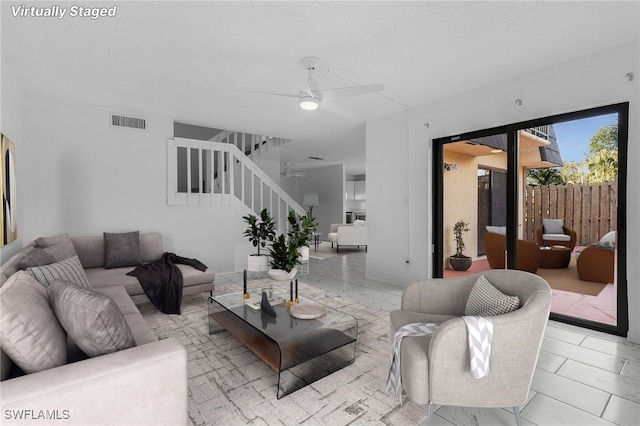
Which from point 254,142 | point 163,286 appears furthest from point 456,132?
point 254,142

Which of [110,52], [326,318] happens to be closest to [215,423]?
[326,318]

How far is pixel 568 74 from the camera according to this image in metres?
3.13

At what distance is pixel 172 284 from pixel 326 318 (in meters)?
1.98

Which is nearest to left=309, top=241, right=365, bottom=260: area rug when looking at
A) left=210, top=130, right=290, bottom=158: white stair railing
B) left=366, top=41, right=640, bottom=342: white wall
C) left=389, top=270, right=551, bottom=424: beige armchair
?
left=366, top=41, right=640, bottom=342: white wall

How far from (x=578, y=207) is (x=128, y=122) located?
593 cm

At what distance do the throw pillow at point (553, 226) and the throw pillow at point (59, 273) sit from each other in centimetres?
450

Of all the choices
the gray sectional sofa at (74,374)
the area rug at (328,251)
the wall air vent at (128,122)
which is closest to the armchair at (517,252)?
the gray sectional sofa at (74,374)

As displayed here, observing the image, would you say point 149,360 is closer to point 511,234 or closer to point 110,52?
point 110,52

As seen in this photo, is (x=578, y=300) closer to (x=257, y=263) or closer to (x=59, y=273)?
(x=257, y=263)

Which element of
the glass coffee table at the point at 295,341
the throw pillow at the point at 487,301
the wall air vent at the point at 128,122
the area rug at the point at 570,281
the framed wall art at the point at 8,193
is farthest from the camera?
the wall air vent at the point at 128,122

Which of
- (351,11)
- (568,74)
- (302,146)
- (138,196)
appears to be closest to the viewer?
(351,11)

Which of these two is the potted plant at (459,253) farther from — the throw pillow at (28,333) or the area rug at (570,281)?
A: the throw pillow at (28,333)

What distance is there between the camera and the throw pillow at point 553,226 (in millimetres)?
3402

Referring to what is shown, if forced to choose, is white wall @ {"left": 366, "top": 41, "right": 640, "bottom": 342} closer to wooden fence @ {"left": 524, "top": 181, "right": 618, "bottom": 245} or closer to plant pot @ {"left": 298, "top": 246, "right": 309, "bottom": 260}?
wooden fence @ {"left": 524, "top": 181, "right": 618, "bottom": 245}
